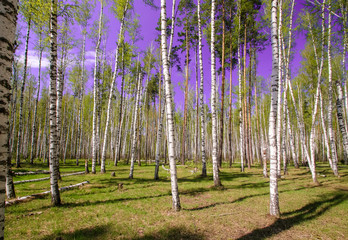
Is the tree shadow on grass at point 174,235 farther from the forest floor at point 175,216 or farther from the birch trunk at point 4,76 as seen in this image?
the birch trunk at point 4,76

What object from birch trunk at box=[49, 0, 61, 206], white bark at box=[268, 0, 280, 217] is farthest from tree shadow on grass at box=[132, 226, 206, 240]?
birch trunk at box=[49, 0, 61, 206]

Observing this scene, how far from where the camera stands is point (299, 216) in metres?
5.59

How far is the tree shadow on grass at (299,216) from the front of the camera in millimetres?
4444

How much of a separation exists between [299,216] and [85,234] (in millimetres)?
6783

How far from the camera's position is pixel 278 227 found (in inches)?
191

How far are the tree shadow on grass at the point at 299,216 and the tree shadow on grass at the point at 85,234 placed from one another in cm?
364

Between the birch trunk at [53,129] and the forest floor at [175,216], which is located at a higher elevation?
the birch trunk at [53,129]

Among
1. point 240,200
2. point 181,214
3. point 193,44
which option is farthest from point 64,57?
point 240,200

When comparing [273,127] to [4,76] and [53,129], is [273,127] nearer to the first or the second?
[4,76]

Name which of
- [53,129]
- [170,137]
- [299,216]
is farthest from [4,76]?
[299,216]

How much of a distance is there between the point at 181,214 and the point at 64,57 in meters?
15.9

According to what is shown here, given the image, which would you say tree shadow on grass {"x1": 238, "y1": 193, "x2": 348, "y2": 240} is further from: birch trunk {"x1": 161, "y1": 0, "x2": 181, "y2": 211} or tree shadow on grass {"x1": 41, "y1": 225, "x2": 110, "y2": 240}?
tree shadow on grass {"x1": 41, "y1": 225, "x2": 110, "y2": 240}

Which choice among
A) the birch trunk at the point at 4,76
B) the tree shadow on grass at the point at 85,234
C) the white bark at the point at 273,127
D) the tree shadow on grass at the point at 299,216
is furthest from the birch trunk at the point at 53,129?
the white bark at the point at 273,127

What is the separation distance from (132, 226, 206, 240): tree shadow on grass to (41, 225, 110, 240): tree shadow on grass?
0.99 metres
